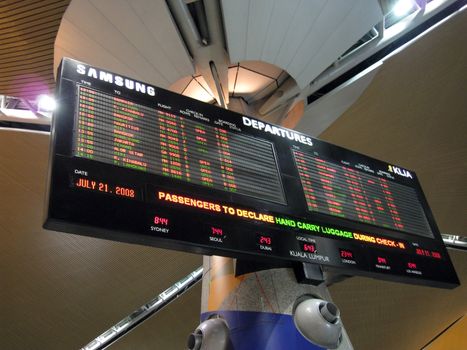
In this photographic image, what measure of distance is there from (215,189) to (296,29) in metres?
3.50

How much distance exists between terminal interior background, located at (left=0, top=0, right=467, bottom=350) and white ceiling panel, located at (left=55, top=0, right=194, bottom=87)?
0.02 m

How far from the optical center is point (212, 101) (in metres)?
7.67

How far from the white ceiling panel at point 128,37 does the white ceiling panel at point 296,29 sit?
799 mm

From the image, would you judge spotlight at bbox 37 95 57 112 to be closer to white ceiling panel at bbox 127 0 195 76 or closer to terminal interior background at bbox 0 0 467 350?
terminal interior background at bbox 0 0 467 350

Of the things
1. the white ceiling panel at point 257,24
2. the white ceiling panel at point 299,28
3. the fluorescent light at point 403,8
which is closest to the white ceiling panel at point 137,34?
the white ceiling panel at point 257,24

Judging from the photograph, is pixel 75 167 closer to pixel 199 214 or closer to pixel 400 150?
pixel 199 214

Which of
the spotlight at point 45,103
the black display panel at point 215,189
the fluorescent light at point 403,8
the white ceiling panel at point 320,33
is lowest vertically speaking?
the black display panel at point 215,189

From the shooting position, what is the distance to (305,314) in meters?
3.58

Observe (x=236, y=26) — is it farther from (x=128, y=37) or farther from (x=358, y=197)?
(x=358, y=197)

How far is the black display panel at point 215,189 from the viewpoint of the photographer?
110 inches

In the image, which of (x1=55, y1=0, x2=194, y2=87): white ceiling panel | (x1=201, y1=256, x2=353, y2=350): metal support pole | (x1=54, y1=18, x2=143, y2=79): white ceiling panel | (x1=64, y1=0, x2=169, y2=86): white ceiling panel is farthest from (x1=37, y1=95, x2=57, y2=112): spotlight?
(x1=201, y1=256, x2=353, y2=350): metal support pole

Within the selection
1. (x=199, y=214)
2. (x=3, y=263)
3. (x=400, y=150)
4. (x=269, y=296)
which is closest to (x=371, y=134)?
(x=400, y=150)

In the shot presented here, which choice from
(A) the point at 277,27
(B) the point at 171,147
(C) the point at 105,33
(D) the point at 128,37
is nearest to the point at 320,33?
(A) the point at 277,27

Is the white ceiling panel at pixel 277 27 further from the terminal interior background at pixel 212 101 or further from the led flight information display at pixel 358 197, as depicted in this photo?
the led flight information display at pixel 358 197
